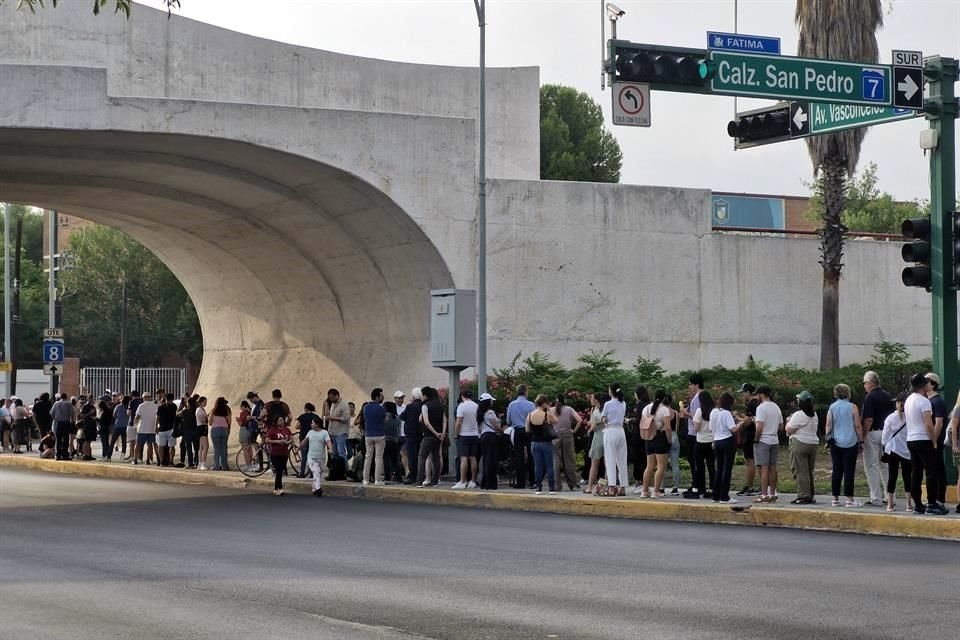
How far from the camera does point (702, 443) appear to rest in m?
21.4

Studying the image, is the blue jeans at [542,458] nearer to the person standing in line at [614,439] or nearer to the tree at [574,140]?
the person standing in line at [614,439]

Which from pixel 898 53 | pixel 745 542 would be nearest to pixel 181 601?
pixel 745 542

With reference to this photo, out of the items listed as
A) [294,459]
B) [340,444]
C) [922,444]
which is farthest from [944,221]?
[294,459]

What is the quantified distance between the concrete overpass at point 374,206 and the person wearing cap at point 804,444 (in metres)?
11.8

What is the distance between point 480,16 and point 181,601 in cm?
1809

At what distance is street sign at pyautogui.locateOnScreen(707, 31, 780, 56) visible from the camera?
1972 cm

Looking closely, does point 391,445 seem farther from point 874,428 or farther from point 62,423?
point 62,423

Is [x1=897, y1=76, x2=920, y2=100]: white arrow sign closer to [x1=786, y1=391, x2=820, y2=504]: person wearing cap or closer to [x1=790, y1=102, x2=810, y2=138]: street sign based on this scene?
[x1=790, y1=102, x2=810, y2=138]: street sign

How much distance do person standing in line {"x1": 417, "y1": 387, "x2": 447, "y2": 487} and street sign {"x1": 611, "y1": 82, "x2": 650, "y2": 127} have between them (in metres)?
7.64

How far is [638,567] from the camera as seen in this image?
13828 mm

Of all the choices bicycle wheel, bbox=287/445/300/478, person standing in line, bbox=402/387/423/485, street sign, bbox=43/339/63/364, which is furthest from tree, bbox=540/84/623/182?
person standing in line, bbox=402/387/423/485

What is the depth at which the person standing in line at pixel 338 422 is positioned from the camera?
2691 centimetres

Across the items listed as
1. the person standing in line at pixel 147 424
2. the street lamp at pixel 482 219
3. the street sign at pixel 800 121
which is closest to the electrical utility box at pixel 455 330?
the street lamp at pixel 482 219

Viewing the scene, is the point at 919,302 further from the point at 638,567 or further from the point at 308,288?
the point at 638,567
